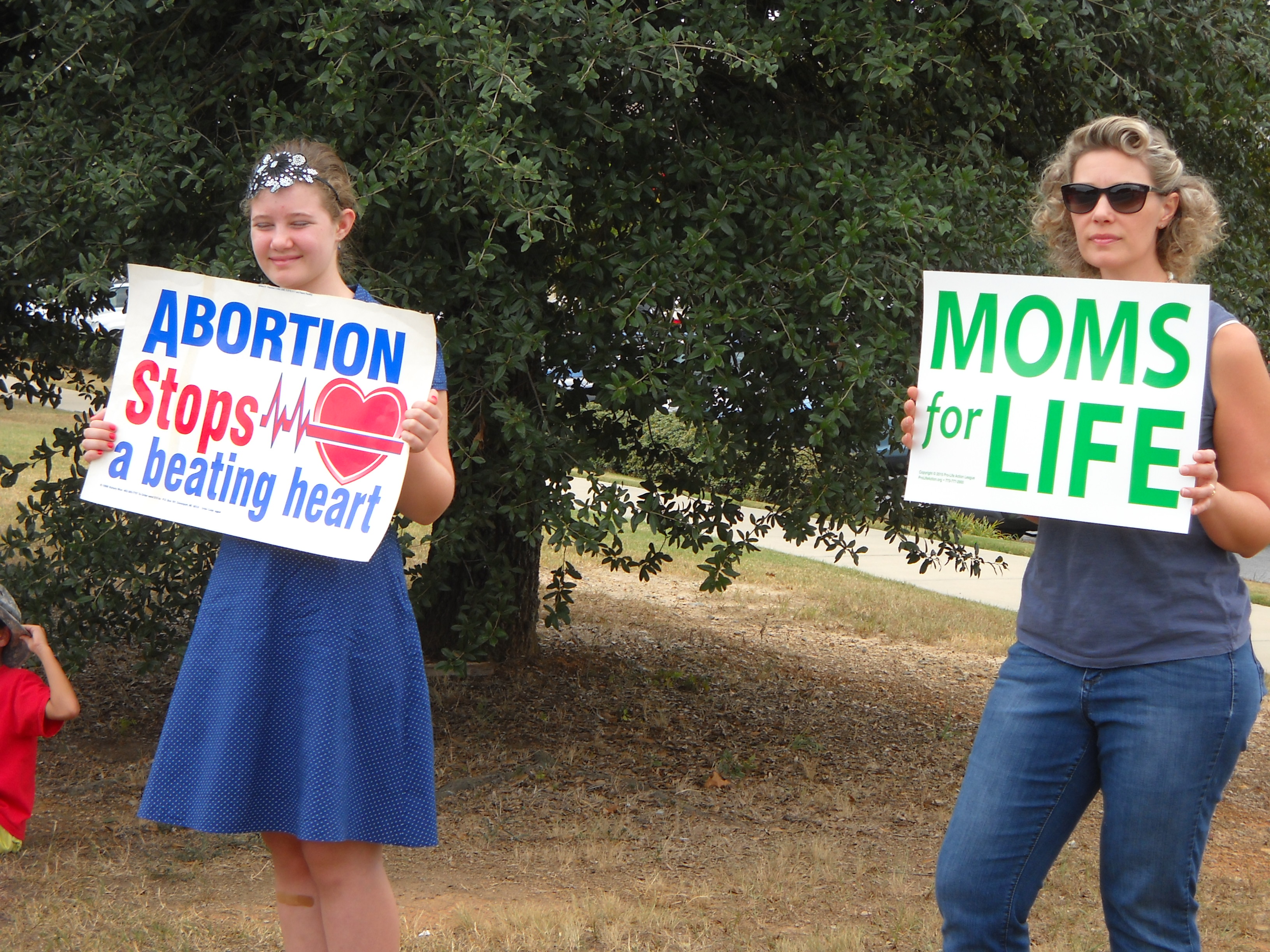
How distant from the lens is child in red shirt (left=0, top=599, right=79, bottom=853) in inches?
150

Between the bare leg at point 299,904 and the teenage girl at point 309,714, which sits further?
the bare leg at point 299,904

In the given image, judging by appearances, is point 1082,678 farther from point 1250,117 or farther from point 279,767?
point 1250,117

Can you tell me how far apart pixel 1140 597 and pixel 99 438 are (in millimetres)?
2143

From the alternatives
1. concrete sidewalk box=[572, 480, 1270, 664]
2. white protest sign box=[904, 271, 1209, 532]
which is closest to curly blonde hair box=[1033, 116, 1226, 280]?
white protest sign box=[904, 271, 1209, 532]

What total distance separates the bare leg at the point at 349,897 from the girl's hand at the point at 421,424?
0.80 metres

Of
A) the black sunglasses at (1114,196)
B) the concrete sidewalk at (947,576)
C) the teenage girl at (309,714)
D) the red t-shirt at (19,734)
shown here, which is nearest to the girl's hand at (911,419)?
the black sunglasses at (1114,196)

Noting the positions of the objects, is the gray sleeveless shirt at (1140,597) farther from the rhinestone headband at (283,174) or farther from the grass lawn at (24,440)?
the grass lawn at (24,440)

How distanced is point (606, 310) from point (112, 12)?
191 centimetres

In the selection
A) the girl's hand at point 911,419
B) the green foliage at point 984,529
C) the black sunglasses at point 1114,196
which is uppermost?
the black sunglasses at point 1114,196

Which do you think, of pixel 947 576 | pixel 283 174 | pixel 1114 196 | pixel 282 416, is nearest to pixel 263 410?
pixel 282 416

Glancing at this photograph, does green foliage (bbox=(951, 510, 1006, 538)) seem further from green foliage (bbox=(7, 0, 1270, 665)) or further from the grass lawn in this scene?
green foliage (bbox=(7, 0, 1270, 665))

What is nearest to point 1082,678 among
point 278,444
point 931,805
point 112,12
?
point 278,444

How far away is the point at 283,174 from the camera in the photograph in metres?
2.62

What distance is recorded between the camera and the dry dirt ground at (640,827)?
3.88 metres
